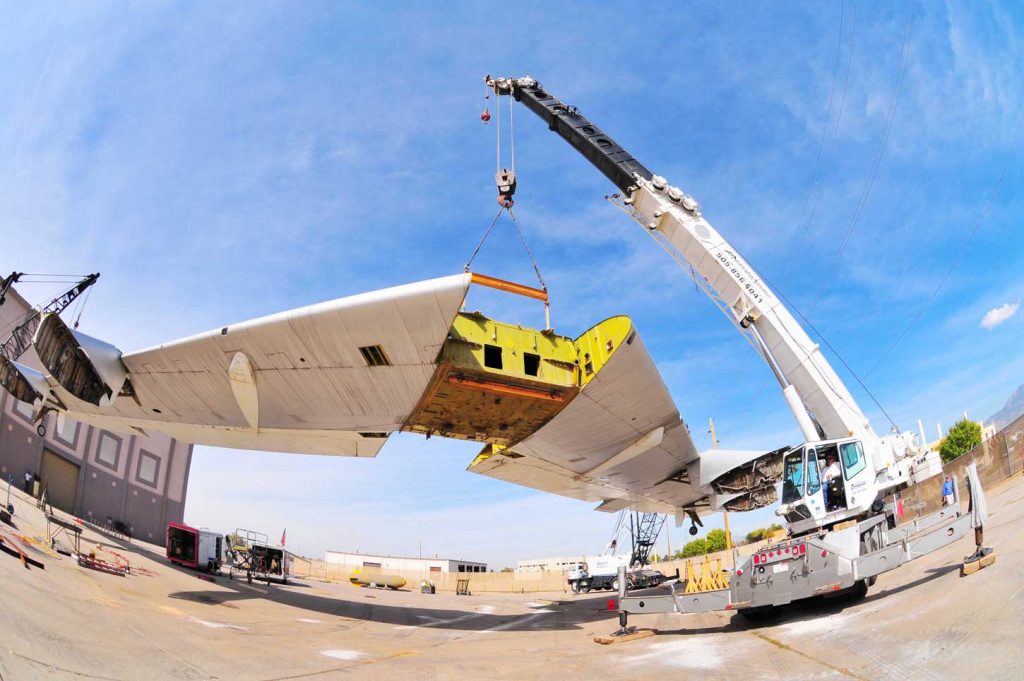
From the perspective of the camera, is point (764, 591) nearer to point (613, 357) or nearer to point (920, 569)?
point (920, 569)

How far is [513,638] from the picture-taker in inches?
555

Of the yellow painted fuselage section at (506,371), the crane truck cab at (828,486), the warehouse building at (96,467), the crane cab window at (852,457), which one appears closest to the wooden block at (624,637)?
the crane truck cab at (828,486)

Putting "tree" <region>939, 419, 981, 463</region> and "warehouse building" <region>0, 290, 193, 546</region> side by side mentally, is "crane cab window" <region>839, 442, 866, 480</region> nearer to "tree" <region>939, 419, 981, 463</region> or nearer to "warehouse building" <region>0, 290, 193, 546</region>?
"warehouse building" <region>0, 290, 193, 546</region>

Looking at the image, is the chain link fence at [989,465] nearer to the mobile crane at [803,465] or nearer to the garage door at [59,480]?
the mobile crane at [803,465]

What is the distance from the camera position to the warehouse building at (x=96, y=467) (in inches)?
1176

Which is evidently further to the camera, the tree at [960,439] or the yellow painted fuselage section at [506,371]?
the tree at [960,439]

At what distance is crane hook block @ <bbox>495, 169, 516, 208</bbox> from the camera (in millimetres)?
18750

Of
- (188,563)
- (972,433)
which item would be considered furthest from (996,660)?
(972,433)

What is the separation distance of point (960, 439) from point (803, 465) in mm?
63539

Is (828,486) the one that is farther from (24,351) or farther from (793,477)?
(24,351)

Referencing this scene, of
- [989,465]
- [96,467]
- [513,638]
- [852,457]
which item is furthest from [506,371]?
[96,467]

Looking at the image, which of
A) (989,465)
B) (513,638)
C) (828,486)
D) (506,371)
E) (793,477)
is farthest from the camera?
(989,465)

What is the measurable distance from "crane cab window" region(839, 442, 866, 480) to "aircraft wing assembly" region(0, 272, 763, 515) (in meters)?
4.91

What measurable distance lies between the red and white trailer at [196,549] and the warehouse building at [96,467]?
7.71 m
